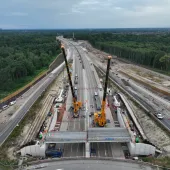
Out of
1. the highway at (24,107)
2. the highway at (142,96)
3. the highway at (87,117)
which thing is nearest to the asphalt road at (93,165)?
the highway at (87,117)

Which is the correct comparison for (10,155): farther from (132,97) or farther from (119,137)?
(132,97)

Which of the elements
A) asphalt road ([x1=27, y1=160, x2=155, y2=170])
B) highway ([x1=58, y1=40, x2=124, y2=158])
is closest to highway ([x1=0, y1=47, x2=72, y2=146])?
highway ([x1=58, y1=40, x2=124, y2=158])

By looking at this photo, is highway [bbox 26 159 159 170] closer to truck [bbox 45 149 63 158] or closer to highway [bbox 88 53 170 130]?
truck [bbox 45 149 63 158]

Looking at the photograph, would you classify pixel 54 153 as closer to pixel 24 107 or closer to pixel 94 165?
pixel 94 165

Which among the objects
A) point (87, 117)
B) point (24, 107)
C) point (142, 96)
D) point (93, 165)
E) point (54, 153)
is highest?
point (142, 96)

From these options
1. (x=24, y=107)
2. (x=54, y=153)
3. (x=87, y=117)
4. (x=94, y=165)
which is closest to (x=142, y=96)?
(x=87, y=117)

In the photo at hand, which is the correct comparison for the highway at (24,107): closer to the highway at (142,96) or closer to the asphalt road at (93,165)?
the asphalt road at (93,165)

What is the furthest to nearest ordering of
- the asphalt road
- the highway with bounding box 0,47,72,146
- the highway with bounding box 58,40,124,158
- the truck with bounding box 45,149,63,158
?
the highway with bounding box 0,47,72,146
the highway with bounding box 58,40,124,158
the truck with bounding box 45,149,63,158
the asphalt road

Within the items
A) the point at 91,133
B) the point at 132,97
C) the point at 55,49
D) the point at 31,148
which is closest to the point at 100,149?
the point at 91,133
